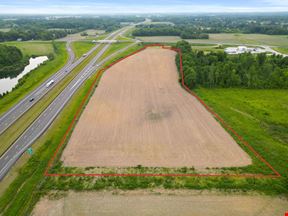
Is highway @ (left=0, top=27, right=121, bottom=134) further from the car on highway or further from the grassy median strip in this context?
the grassy median strip

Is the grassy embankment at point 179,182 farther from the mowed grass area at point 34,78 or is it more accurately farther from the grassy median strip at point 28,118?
the mowed grass area at point 34,78

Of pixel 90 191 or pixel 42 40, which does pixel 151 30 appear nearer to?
pixel 42 40

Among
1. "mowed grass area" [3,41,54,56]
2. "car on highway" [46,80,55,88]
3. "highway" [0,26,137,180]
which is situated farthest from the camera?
"mowed grass area" [3,41,54,56]

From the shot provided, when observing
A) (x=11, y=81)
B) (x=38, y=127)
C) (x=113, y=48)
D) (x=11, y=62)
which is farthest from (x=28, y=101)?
(x=113, y=48)

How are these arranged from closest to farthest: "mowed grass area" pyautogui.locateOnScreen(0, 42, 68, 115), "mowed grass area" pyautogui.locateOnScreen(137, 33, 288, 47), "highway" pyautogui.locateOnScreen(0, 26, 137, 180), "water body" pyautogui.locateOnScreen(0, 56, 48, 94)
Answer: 1. "highway" pyautogui.locateOnScreen(0, 26, 137, 180)
2. "mowed grass area" pyautogui.locateOnScreen(0, 42, 68, 115)
3. "water body" pyautogui.locateOnScreen(0, 56, 48, 94)
4. "mowed grass area" pyautogui.locateOnScreen(137, 33, 288, 47)

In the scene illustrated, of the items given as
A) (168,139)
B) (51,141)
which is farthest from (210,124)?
(51,141)

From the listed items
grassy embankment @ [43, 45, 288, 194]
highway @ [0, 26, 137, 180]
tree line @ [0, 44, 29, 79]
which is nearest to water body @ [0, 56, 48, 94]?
tree line @ [0, 44, 29, 79]

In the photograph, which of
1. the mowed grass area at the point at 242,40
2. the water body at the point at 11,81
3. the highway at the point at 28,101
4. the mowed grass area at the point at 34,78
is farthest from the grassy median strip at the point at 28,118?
the mowed grass area at the point at 242,40
